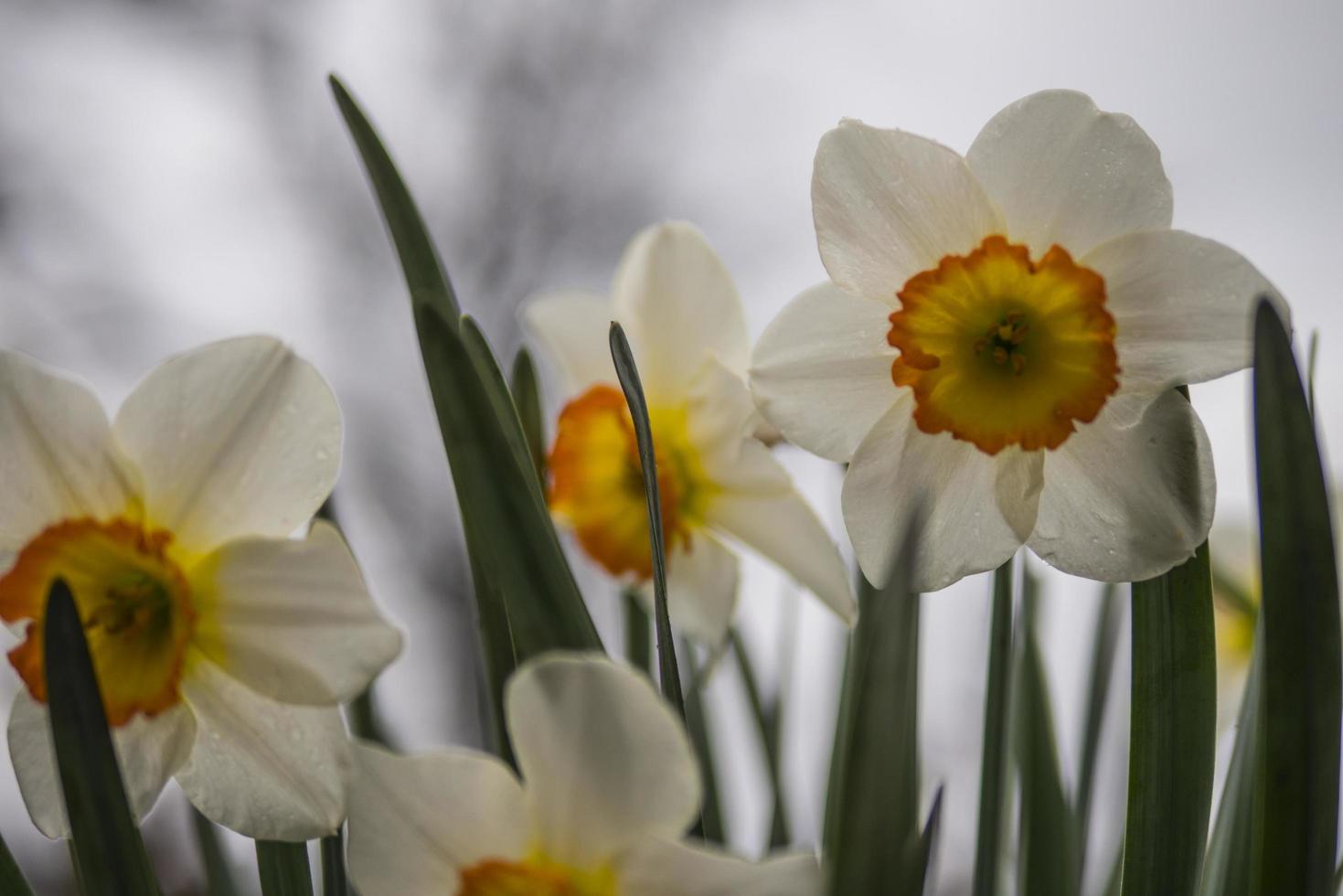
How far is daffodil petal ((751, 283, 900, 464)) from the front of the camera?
52 cm

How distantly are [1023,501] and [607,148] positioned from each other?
149 inches

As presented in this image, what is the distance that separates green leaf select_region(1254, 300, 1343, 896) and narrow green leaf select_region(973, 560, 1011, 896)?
0.64 feet

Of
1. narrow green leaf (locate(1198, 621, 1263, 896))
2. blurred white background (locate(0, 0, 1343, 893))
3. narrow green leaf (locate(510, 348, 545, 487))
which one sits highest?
blurred white background (locate(0, 0, 1343, 893))

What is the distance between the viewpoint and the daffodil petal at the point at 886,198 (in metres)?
0.50

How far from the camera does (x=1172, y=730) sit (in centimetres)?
46

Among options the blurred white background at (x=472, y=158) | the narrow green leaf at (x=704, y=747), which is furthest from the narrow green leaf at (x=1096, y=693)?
the blurred white background at (x=472, y=158)

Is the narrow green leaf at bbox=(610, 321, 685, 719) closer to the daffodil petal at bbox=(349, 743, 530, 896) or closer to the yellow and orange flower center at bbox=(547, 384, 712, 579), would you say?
the daffodil petal at bbox=(349, 743, 530, 896)

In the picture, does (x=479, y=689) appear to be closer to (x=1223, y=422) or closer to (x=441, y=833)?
(x=441, y=833)

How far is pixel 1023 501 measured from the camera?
1.62ft

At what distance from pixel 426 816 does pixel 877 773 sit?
14cm

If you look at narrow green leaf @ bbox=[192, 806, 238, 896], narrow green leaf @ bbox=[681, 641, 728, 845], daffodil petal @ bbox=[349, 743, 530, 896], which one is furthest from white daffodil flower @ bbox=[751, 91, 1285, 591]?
narrow green leaf @ bbox=[192, 806, 238, 896]

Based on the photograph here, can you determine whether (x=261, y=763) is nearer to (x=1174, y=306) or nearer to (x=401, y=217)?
(x=401, y=217)

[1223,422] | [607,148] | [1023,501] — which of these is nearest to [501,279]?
[607,148]

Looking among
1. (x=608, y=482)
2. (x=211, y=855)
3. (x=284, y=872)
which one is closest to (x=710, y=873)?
(x=284, y=872)
